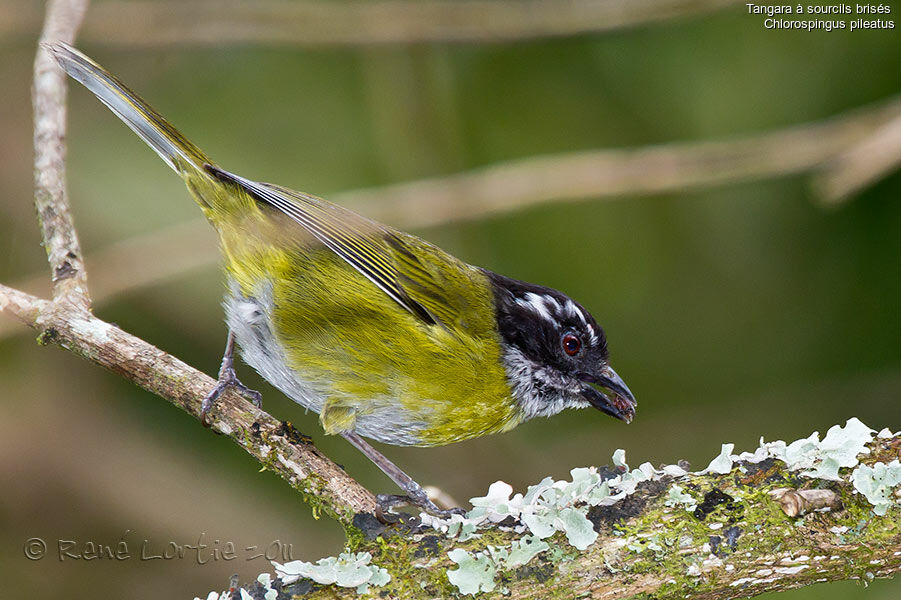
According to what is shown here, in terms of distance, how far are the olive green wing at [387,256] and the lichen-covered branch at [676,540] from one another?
4.35 ft

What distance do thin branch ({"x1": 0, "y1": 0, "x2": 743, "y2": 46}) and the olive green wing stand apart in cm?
129

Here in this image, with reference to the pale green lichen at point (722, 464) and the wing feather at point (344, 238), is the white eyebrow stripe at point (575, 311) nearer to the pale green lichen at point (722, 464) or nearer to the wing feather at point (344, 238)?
the wing feather at point (344, 238)

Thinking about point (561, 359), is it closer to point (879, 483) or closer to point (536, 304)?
point (536, 304)

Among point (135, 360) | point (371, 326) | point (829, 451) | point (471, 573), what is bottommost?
point (471, 573)

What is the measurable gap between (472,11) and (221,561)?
11.3ft

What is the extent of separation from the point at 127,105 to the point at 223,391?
133 centimetres

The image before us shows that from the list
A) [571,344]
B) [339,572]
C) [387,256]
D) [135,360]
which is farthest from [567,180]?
[339,572]

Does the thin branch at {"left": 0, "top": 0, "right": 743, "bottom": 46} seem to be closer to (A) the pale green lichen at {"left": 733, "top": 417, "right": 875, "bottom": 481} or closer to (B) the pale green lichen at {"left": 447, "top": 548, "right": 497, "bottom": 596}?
(A) the pale green lichen at {"left": 733, "top": 417, "right": 875, "bottom": 481}

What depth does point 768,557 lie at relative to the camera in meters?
2.56

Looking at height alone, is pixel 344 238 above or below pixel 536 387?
above

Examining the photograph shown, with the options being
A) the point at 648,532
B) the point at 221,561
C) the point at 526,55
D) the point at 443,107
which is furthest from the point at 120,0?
the point at 648,532

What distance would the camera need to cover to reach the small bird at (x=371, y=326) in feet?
12.0

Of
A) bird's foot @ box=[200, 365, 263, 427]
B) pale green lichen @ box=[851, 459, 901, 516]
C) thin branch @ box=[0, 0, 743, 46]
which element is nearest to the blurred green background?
thin branch @ box=[0, 0, 743, 46]

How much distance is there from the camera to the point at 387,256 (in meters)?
4.11
